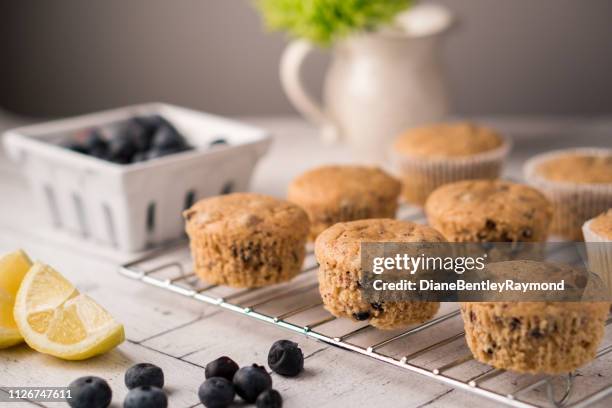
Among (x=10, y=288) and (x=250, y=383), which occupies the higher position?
(x=10, y=288)

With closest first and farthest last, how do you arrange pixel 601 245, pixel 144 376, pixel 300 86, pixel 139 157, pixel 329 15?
pixel 144 376 < pixel 601 245 < pixel 139 157 < pixel 329 15 < pixel 300 86

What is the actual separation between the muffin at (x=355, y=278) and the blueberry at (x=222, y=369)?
0.80 feet

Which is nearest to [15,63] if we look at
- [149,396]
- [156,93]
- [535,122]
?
[156,93]

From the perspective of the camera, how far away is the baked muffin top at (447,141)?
249 cm

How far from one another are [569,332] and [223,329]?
2.38 ft

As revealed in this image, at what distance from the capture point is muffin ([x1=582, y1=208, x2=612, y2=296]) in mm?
1821

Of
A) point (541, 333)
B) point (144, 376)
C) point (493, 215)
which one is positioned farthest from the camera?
point (493, 215)

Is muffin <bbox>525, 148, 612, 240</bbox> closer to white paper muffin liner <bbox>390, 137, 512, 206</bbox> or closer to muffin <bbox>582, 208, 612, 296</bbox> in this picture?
white paper muffin liner <bbox>390, 137, 512, 206</bbox>

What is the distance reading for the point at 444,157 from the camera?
2.47 meters

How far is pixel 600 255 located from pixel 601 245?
0.08 ft

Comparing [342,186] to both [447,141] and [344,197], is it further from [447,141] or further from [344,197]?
[447,141]

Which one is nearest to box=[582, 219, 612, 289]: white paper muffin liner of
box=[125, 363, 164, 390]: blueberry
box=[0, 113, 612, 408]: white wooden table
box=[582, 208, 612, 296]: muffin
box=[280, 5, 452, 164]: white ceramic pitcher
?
box=[582, 208, 612, 296]: muffin

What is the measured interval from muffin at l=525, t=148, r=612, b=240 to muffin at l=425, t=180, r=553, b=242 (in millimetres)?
181

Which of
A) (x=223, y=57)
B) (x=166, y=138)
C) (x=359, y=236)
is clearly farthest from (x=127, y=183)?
(x=223, y=57)
